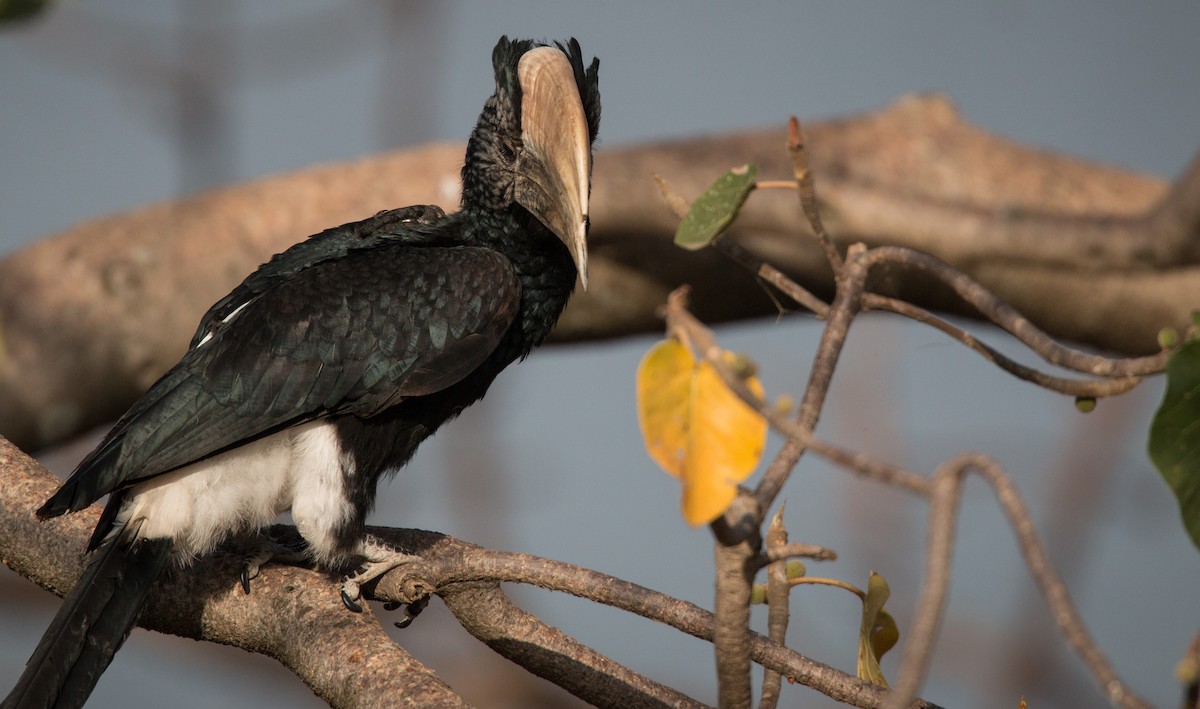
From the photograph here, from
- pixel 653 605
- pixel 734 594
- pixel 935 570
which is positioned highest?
pixel 935 570

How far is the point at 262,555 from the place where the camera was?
267 cm

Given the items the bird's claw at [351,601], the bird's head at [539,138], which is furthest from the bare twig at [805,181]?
the bird's claw at [351,601]

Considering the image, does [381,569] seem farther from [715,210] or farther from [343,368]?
[715,210]

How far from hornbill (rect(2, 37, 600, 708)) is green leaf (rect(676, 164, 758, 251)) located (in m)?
0.46

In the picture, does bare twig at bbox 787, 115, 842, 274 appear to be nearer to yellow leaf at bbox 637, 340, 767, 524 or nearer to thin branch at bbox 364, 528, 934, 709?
yellow leaf at bbox 637, 340, 767, 524

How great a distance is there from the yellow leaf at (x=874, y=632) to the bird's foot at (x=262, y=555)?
50.7 inches

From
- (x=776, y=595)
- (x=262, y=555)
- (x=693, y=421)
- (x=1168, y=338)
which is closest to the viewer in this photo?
Result: (x=693, y=421)

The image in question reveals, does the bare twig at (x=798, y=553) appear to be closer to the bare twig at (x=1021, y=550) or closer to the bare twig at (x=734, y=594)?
the bare twig at (x=734, y=594)

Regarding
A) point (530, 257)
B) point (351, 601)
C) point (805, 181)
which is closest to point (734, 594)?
point (805, 181)

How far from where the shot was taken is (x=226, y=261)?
5.40 m

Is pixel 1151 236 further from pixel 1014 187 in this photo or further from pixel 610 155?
pixel 610 155

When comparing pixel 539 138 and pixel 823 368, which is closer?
pixel 823 368

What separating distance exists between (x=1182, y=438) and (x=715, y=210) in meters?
0.76

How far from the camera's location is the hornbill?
8.41ft
